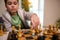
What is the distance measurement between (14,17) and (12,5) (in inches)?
1.8

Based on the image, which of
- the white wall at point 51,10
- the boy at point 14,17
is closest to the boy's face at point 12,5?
the boy at point 14,17

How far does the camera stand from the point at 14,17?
1.46 feet

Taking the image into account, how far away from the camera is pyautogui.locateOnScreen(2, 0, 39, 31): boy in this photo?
16.6 inches

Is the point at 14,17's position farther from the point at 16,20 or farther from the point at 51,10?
the point at 51,10

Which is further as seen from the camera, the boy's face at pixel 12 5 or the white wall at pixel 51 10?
the white wall at pixel 51 10

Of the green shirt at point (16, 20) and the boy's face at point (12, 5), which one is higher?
the boy's face at point (12, 5)

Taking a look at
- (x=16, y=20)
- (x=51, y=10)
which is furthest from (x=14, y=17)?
(x=51, y=10)

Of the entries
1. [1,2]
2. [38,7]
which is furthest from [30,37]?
[38,7]

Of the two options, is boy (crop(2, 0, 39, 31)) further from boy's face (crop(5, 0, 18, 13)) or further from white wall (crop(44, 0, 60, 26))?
white wall (crop(44, 0, 60, 26))

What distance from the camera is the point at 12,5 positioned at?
43 cm

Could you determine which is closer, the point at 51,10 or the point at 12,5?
the point at 12,5

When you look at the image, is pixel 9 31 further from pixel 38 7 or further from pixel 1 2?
pixel 38 7

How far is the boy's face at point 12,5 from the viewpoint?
0.42m

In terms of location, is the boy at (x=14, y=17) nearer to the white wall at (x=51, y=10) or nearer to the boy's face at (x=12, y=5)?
the boy's face at (x=12, y=5)
